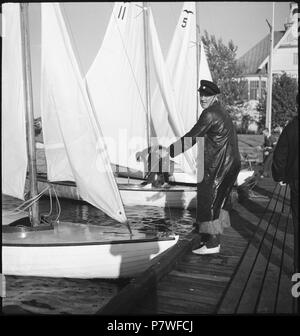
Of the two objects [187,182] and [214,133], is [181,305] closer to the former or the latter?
[214,133]

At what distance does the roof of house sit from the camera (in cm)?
4406

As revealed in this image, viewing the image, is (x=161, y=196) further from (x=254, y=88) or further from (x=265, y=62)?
(x=265, y=62)

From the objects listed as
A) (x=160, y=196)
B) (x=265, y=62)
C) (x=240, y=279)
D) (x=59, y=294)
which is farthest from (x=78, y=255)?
(x=265, y=62)

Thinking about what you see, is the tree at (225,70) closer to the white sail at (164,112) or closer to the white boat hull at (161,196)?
the white sail at (164,112)

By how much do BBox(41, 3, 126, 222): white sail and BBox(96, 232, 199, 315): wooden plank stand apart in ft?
4.28

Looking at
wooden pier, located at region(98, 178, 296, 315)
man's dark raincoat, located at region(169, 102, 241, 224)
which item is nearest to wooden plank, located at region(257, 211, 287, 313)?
wooden pier, located at region(98, 178, 296, 315)

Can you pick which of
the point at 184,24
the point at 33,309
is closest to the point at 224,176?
the point at 33,309

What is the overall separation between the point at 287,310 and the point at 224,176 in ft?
5.90

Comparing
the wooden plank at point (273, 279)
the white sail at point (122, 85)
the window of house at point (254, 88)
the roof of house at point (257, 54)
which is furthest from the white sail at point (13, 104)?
the roof of house at point (257, 54)

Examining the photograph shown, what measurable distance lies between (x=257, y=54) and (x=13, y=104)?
1735 inches

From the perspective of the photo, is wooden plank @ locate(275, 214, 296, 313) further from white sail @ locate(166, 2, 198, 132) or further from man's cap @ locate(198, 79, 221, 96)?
white sail @ locate(166, 2, 198, 132)

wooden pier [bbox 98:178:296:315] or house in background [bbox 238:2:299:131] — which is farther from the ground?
house in background [bbox 238:2:299:131]

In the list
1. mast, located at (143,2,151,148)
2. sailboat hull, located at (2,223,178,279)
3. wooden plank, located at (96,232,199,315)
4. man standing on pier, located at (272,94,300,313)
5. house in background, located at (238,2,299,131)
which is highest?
house in background, located at (238,2,299,131)

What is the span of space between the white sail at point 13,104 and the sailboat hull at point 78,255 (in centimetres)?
94
